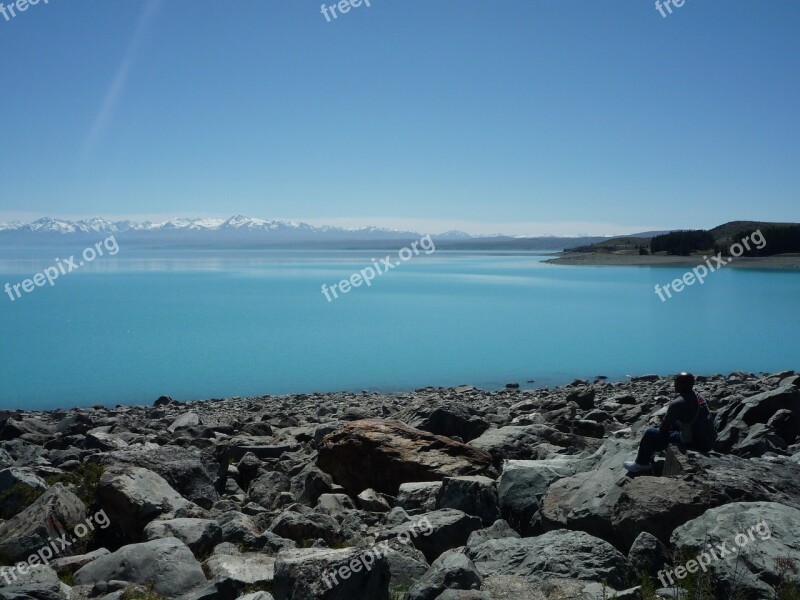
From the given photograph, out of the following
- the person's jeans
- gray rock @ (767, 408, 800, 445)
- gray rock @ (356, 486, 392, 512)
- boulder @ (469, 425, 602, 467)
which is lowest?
gray rock @ (356, 486, 392, 512)

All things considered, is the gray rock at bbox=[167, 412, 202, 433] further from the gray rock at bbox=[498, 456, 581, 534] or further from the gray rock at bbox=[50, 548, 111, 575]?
the gray rock at bbox=[498, 456, 581, 534]

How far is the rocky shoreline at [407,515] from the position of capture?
18.1ft

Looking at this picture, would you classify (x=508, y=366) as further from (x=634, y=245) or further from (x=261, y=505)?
(x=634, y=245)

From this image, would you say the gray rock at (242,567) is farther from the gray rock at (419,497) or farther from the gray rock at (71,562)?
the gray rock at (419,497)

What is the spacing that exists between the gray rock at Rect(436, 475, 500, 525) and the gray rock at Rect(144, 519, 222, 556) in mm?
2540

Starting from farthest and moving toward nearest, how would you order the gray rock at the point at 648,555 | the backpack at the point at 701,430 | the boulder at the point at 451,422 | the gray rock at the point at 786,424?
the boulder at the point at 451,422 → the gray rock at the point at 786,424 → the backpack at the point at 701,430 → the gray rock at the point at 648,555

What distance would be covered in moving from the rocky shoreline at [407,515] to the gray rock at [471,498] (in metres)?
0.02

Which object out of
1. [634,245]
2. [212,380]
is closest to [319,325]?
[212,380]

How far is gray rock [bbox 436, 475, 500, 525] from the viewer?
7992mm

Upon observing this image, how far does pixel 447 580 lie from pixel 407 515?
2720 mm

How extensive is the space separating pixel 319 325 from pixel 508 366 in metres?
18.2

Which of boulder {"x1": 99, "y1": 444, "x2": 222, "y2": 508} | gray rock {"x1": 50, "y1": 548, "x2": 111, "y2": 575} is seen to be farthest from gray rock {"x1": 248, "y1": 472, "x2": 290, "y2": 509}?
gray rock {"x1": 50, "y1": 548, "x2": 111, "y2": 575}

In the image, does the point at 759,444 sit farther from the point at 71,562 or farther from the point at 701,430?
the point at 71,562

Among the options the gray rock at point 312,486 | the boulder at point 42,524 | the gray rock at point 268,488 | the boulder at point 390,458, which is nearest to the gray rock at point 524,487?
the boulder at point 390,458
